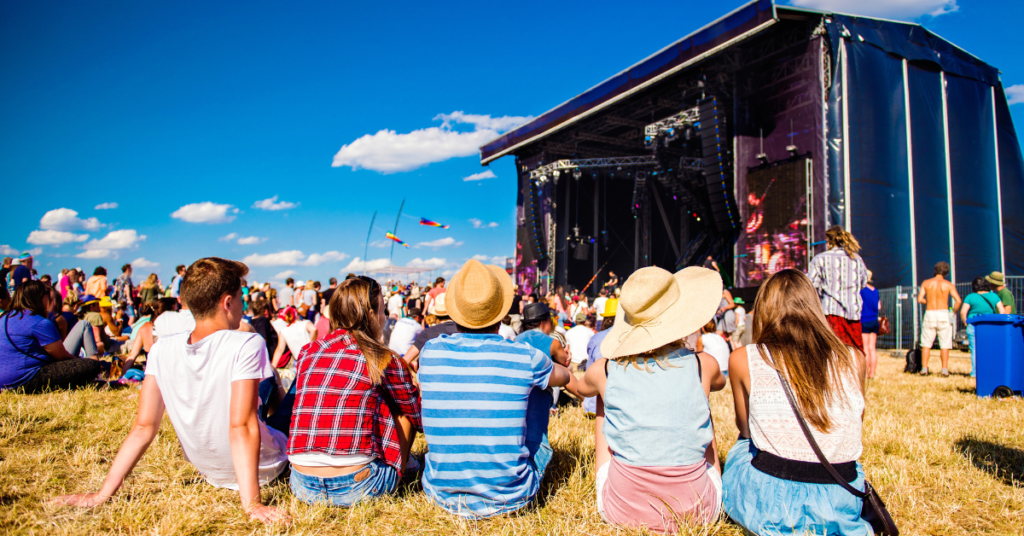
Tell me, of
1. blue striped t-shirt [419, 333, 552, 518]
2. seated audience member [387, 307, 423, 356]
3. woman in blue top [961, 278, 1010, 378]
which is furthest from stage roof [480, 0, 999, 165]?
blue striped t-shirt [419, 333, 552, 518]

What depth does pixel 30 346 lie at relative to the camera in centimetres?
451

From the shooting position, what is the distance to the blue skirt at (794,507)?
1.83 metres

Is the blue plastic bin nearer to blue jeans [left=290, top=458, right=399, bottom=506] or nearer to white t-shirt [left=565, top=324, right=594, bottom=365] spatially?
white t-shirt [left=565, top=324, right=594, bottom=365]

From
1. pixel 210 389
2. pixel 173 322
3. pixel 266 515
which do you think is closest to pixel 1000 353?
pixel 266 515

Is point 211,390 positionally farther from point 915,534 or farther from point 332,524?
point 915,534

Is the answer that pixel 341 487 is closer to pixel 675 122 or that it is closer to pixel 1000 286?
pixel 1000 286

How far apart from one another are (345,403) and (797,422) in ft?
5.52

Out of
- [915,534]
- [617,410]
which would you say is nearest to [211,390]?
[617,410]

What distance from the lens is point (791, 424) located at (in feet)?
6.24

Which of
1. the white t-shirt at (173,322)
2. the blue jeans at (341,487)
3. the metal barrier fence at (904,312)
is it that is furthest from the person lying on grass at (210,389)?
the metal barrier fence at (904,312)

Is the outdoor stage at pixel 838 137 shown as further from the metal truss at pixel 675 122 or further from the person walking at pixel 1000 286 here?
the person walking at pixel 1000 286

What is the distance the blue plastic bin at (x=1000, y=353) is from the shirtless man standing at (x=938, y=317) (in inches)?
74.5

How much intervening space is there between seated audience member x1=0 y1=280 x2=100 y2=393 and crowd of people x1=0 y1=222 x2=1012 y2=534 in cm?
308

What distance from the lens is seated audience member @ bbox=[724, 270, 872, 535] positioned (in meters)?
1.85
